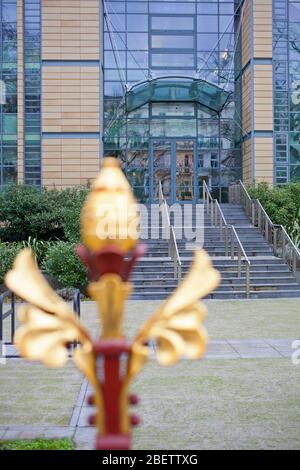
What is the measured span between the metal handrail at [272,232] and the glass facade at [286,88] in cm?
300

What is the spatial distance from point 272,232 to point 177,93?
32.8 feet

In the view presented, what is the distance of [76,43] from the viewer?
1054 inches

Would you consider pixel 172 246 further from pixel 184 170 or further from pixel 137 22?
pixel 137 22

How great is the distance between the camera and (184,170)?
2928 centimetres

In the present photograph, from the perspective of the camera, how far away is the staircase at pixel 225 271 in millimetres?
16422

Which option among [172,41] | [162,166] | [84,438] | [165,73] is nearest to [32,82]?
[165,73]

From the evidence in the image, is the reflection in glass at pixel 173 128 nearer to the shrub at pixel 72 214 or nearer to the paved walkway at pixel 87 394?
the shrub at pixel 72 214

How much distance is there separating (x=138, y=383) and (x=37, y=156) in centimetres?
2143

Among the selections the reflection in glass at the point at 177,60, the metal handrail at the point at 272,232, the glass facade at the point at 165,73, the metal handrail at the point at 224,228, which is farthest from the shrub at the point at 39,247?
the reflection in glass at the point at 177,60

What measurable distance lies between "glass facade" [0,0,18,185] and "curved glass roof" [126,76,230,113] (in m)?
5.47

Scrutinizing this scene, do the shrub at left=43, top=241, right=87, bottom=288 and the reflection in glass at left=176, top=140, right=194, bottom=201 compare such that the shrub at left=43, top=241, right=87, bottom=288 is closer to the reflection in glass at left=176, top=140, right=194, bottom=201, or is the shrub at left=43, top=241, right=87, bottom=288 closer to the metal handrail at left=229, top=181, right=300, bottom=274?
the metal handrail at left=229, top=181, right=300, bottom=274

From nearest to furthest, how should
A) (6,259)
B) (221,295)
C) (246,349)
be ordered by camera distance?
(246,349), (221,295), (6,259)

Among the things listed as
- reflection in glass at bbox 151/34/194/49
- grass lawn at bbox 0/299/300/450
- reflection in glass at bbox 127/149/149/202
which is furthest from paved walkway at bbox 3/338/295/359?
reflection in glass at bbox 151/34/194/49

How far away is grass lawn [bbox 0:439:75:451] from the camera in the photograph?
192 inches
